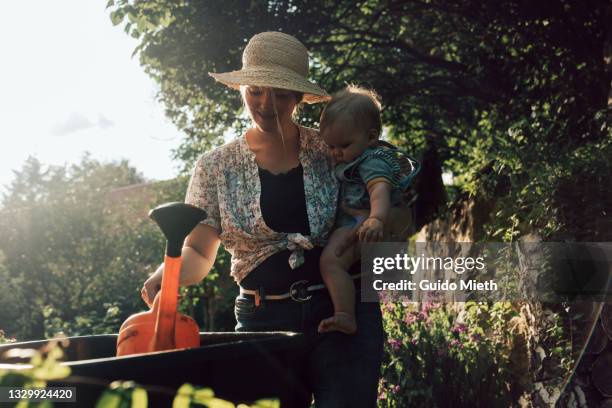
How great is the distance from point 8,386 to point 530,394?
12.6 feet

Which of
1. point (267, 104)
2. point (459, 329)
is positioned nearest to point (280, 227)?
point (267, 104)

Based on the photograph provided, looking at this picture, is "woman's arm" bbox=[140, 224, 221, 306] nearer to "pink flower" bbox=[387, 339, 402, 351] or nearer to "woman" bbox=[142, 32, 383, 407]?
"woman" bbox=[142, 32, 383, 407]

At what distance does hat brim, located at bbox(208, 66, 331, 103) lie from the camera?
2472 millimetres

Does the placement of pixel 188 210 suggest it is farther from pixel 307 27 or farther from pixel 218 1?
pixel 307 27

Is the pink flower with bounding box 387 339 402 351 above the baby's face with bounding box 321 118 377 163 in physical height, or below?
below

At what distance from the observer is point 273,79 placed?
2.49 meters

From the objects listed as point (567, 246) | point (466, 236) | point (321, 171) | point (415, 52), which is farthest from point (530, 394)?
point (415, 52)

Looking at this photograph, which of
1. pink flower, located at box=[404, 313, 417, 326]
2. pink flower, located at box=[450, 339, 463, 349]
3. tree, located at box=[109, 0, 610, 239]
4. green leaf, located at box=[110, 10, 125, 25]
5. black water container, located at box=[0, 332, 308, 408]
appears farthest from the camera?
green leaf, located at box=[110, 10, 125, 25]

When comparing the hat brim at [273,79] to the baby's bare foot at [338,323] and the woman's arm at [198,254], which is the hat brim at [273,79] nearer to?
the woman's arm at [198,254]

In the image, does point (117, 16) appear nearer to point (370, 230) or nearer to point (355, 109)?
point (355, 109)

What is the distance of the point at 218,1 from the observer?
812 cm

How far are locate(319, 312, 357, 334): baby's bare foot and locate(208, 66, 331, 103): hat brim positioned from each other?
0.72m

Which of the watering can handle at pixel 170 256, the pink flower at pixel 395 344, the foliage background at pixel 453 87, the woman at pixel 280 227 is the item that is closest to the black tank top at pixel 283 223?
the woman at pixel 280 227

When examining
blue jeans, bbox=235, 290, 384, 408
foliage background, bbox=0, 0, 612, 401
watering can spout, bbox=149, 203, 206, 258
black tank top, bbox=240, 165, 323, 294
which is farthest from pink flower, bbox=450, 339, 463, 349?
watering can spout, bbox=149, 203, 206, 258
